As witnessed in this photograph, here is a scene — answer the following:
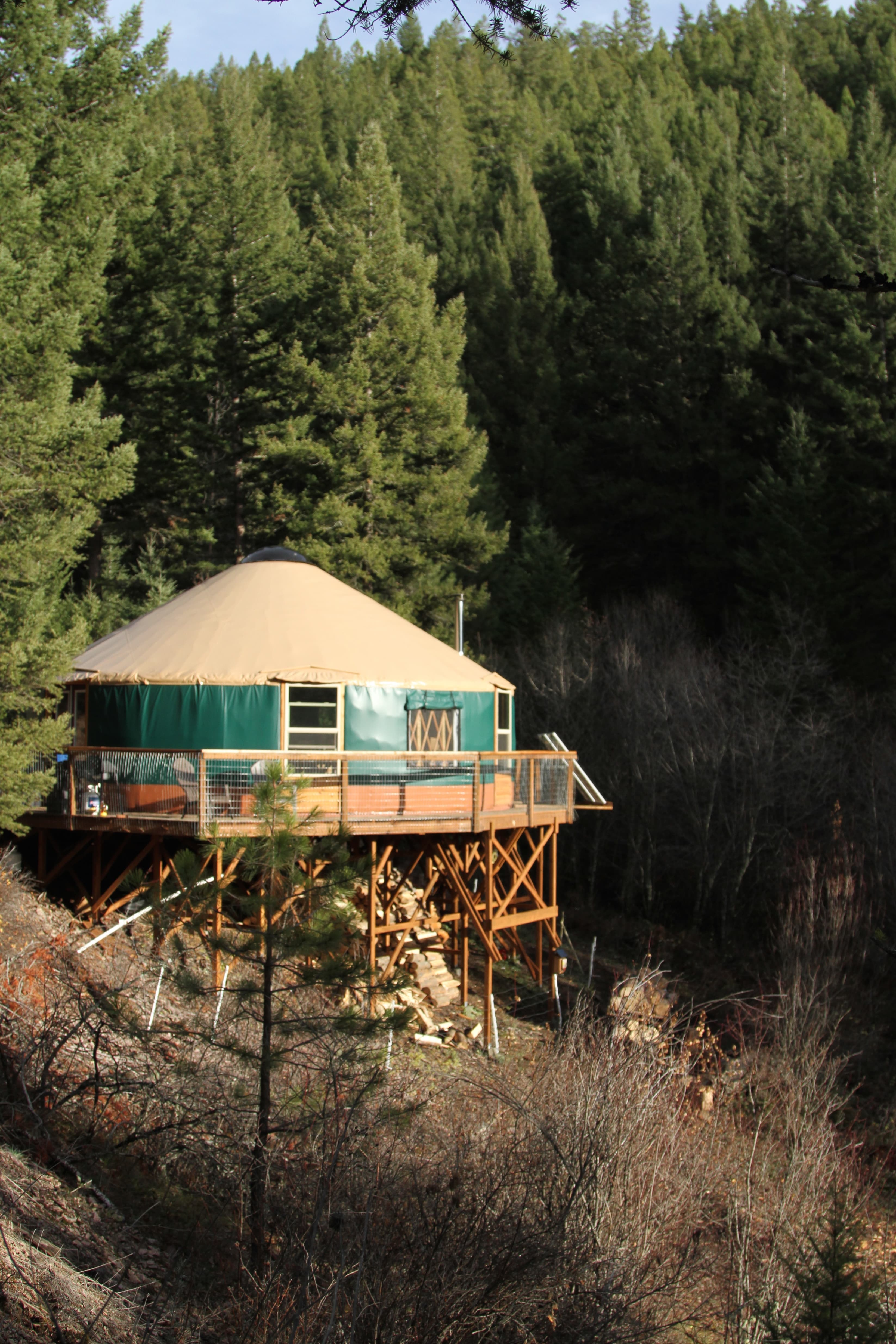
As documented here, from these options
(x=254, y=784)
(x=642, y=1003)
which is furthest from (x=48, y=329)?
(x=642, y=1003)

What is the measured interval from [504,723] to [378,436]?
28.3 feet

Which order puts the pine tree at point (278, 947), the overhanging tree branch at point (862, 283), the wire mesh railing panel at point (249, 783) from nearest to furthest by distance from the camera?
the overhanging tree branch at point (862, 283)
the pine tree at point (278, 947)
the wire mesh railing panel at point (249, 783)

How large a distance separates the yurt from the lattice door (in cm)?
2

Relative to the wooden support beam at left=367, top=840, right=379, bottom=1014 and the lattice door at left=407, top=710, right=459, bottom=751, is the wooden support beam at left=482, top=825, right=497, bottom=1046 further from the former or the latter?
the lattice door at left=407, top=710, right=459, bottom=751

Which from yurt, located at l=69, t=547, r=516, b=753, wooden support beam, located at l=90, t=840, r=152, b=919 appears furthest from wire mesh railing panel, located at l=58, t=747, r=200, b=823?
wooden support beam, located at l=90, t=840, r=152, b=919

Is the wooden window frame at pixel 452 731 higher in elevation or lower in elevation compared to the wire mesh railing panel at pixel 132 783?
higher

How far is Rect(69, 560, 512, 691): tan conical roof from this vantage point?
46.6 feet

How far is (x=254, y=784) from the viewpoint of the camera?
11.7 m

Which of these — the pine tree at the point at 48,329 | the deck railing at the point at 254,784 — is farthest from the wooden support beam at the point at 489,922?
the pine tree at the point at 48,329

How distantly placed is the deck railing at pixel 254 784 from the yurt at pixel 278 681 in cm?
59

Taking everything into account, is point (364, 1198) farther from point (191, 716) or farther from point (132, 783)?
point (191, 716)

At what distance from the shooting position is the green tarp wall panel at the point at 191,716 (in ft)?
45.8

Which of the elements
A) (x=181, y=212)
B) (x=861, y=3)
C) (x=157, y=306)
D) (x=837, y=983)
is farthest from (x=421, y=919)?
(x=861, y=3)

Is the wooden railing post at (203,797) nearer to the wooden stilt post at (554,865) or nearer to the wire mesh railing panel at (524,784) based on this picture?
the wire mesh railing panel at (524,784)
